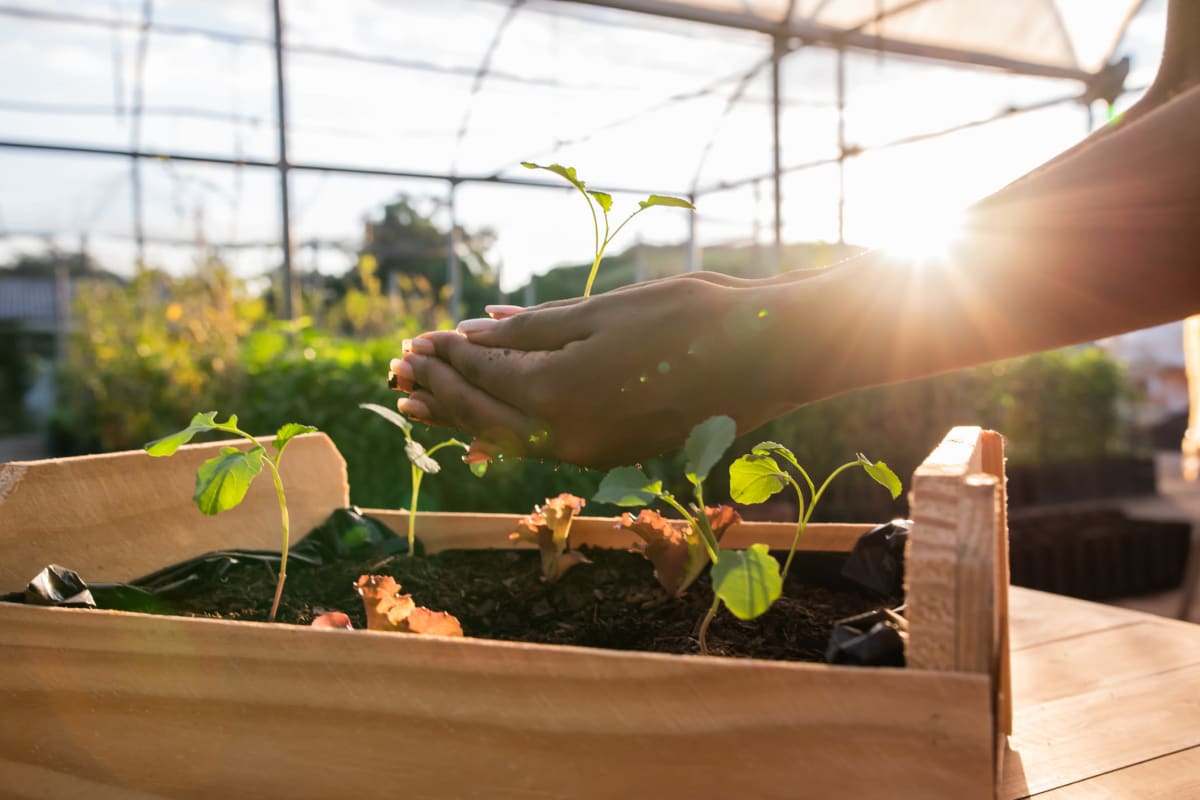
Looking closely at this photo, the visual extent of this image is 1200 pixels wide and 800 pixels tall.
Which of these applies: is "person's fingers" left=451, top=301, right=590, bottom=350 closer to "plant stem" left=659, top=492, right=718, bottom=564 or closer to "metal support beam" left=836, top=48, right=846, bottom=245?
"plant stem" left=659, top=492, right=718, bottom=564

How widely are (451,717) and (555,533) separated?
40 centimetres

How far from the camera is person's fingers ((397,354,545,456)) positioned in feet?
2.25

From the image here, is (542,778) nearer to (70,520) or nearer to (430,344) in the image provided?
(430,344)

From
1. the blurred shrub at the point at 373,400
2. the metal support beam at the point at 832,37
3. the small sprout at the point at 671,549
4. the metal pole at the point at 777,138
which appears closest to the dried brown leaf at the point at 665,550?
the small sprout at the point at 671,549

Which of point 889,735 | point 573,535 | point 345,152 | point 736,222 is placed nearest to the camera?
point 889,735

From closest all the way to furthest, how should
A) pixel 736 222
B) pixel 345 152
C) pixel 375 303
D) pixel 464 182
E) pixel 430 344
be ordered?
pixel 430 344 < pixel 375 303 < pixel 464 182 < pixel 345 152 < pixel 736 222

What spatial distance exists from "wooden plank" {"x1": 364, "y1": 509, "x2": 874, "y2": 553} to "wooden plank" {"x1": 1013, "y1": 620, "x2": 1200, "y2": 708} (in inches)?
9.4

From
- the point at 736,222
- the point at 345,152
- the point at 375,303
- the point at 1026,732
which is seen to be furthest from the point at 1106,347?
the point at 1026,732

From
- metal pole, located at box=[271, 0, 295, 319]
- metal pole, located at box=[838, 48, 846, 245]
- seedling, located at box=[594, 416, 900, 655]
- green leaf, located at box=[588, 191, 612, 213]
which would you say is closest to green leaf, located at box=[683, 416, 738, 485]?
seedling, located at box=[594, 416, 900, 655]

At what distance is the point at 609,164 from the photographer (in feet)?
26.0

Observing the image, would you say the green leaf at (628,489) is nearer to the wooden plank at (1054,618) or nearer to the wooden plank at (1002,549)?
the wooden plank at (1002,549)

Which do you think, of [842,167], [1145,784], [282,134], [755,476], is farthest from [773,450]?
[842,167]

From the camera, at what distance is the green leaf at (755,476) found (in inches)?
28.1

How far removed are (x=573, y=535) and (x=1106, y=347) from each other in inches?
302
